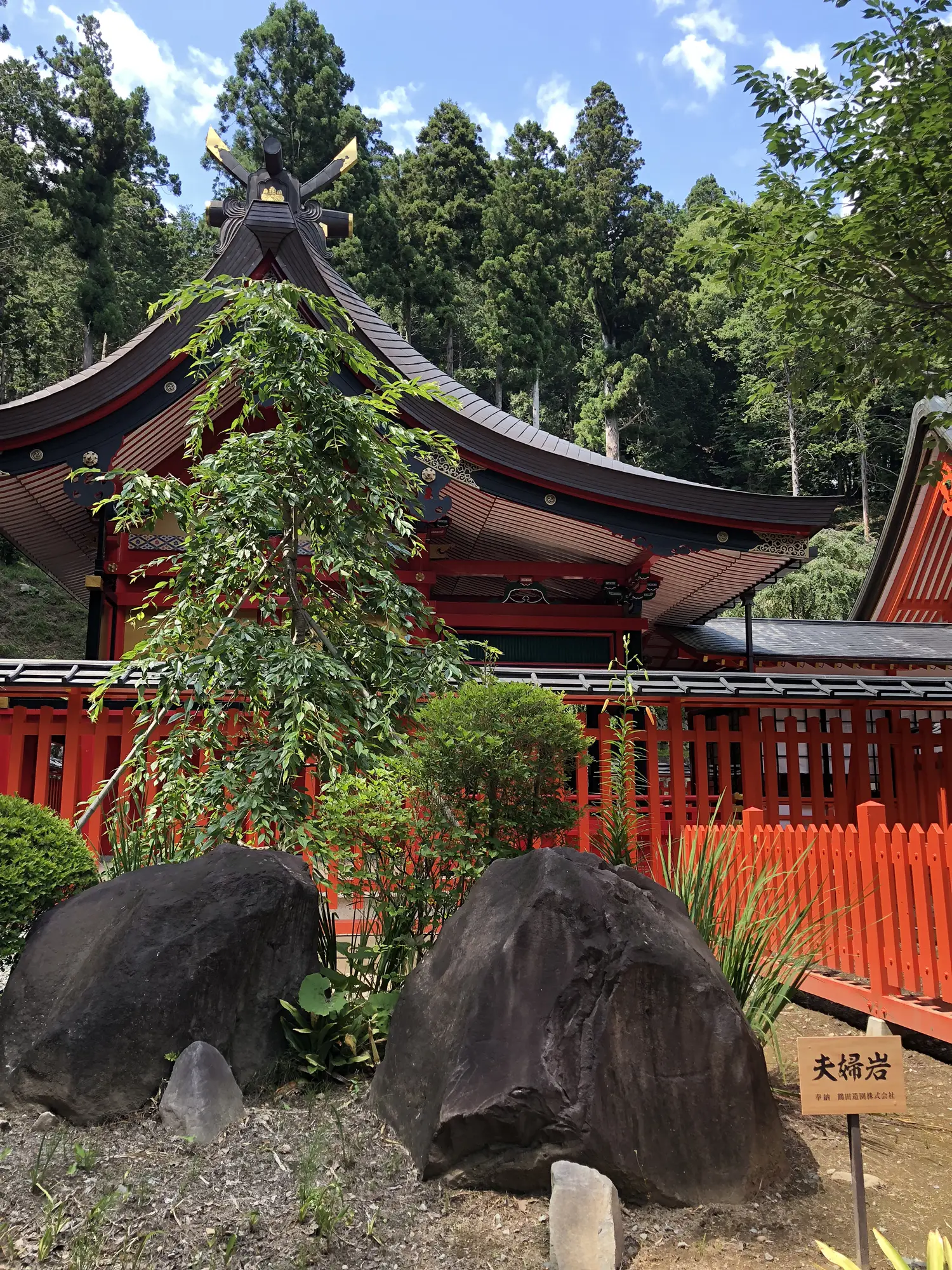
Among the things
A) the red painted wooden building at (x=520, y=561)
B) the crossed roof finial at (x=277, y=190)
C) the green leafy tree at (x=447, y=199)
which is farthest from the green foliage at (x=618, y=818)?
the green leafy tree at (x=447, y=199)

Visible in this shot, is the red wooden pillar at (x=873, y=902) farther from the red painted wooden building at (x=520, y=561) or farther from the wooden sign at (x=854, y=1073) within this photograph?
the wooden sign at (x=854, y=1073)

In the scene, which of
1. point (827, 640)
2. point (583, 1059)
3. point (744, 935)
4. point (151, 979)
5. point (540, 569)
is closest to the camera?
point (583, 1059)

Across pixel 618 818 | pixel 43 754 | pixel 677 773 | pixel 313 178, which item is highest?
pixel 313 178

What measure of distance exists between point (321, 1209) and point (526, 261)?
33113 millimetres

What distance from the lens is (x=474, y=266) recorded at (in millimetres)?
39000

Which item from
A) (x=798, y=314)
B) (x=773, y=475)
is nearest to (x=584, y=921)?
(x=798, y=314)

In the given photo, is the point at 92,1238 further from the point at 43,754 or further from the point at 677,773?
the point at 677,773

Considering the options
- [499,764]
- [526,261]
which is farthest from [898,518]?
[526,261]

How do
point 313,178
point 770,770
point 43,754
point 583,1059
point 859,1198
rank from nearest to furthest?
point 859,1198
point 583,1059
point 43,754
point 770,770
point 313,178

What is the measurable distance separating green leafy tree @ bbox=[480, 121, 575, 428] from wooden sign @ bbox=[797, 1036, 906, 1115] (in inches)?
1259

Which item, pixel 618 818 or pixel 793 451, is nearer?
pixel 618 818

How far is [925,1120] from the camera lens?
13.1 ft

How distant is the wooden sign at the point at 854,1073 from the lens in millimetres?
2727

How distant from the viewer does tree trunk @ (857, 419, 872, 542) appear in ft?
114
